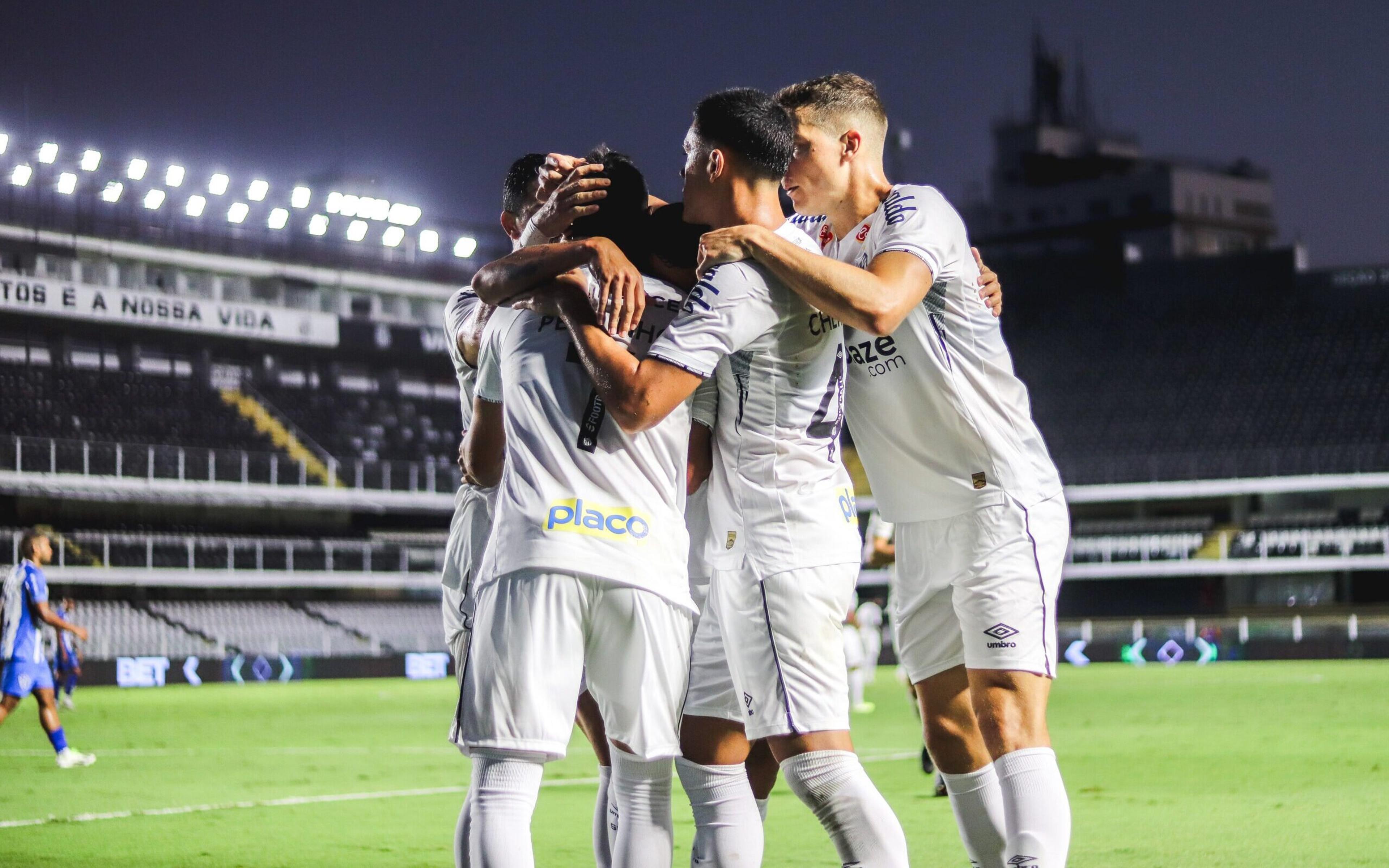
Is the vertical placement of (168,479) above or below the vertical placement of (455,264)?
below

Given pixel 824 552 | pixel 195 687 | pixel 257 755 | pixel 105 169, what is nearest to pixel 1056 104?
pixel 105 169

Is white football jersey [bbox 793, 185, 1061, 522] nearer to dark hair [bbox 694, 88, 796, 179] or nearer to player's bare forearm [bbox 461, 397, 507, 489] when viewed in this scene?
dark hair [bbox 694, 88, 796, 179]

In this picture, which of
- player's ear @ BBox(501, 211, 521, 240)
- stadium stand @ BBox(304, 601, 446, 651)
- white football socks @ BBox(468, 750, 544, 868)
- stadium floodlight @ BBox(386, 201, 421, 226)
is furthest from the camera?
stadium floodlight @ BBox(386, 201, 421, 226)

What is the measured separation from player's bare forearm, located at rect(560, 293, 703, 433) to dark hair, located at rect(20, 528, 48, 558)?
10.2 m

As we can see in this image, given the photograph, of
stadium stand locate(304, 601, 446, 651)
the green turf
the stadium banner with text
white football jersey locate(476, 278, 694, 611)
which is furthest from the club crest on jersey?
the stadium banner with text

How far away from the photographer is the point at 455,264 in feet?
177

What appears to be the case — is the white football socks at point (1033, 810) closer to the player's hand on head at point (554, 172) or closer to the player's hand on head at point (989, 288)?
the player's hand on head at point (989, 288)

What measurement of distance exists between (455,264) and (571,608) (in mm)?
51443

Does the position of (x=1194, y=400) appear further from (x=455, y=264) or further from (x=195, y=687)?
(x=195, y=687)

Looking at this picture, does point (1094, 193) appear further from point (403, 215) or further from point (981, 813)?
point (981, 813)

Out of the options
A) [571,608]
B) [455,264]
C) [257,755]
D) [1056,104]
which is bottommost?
[257,755]

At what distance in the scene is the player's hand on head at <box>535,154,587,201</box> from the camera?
12.8 ft

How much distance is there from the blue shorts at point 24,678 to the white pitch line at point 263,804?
3403mm

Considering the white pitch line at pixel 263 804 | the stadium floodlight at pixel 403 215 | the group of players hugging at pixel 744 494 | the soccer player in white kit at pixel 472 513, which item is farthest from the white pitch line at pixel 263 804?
the stadium floodlight at pixel 403 215
